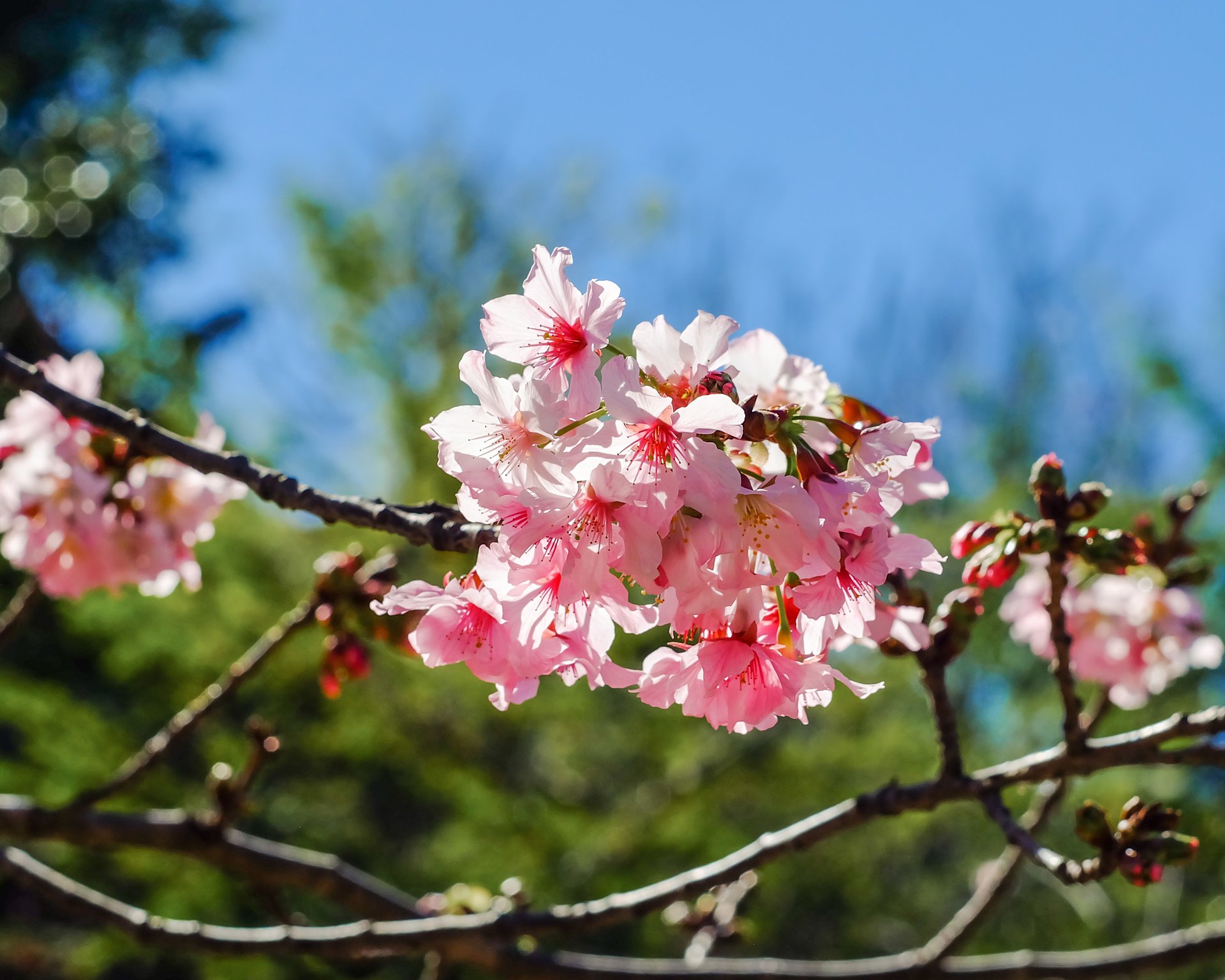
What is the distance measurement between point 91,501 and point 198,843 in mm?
666

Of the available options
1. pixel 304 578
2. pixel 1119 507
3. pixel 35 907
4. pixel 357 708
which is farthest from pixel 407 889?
pixel 1119 507

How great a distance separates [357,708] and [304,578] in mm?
920

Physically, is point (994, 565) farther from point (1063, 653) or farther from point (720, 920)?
point (720, 920)

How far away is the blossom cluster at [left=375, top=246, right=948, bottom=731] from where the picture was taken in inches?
33.6

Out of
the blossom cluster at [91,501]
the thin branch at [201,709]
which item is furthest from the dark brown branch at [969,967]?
the blossom cluster at [91,501]

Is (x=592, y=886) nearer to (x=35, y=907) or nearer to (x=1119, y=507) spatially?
(x=1119, y=507)

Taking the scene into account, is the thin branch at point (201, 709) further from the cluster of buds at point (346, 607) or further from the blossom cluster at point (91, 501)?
the blossom cluster at point (91, 501)

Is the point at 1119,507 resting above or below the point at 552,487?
above

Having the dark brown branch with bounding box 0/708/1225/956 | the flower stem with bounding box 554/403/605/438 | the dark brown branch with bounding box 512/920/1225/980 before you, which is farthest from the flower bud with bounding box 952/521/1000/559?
the dark brown branch with bounding box 512/920/1225/980

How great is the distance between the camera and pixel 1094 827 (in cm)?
120

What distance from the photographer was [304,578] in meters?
6.02

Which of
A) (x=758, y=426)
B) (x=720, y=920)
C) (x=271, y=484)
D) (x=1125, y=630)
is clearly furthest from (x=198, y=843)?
(x=1125, y=630)

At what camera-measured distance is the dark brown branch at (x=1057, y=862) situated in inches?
45.1

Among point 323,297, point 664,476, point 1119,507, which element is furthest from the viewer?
point 323,297
